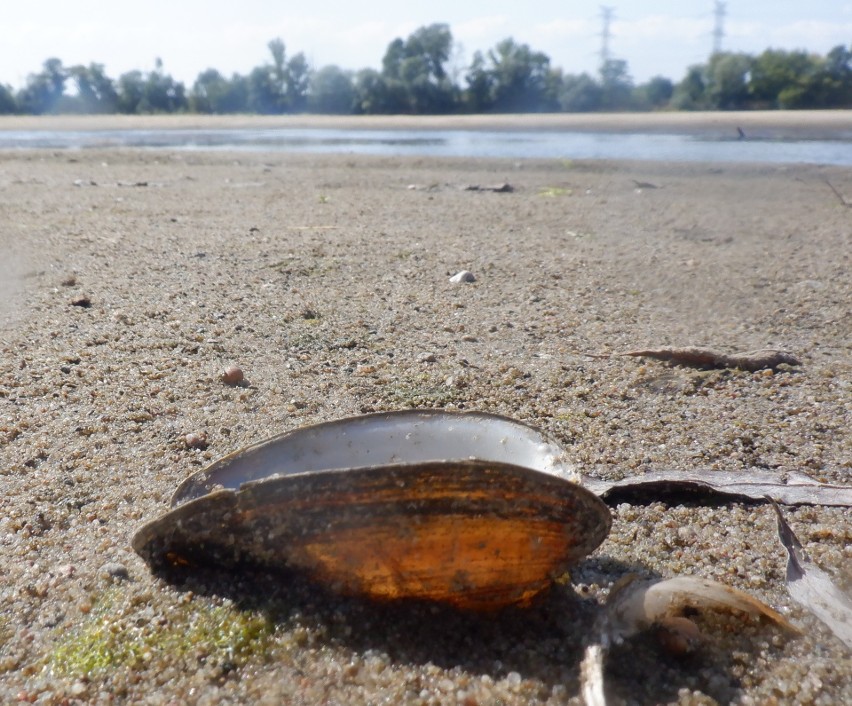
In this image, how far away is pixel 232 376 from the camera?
3186mm

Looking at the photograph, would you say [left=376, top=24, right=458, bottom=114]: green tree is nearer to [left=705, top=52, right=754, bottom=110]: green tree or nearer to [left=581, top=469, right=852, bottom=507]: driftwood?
[left=705, top=52, right=754, bottom=110]: green tree

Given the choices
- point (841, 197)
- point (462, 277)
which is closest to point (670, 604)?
point (462, 277)

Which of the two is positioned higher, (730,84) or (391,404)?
(730,84)

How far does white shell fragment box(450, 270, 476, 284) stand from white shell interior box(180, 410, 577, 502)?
3.03 meters

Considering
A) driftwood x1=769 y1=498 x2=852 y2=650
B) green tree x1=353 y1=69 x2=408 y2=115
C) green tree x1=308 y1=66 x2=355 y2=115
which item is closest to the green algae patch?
driftwood x1=769 y1=498 x2=852 y2=650

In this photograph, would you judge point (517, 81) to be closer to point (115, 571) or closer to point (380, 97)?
point (380, 97)

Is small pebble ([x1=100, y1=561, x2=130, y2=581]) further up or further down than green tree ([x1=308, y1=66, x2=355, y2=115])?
further down

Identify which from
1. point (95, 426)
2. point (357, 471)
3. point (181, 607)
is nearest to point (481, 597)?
point (357, 471)

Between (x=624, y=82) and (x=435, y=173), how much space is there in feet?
145

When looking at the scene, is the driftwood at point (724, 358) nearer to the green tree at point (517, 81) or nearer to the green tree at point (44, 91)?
the green tree at point (517, 81)

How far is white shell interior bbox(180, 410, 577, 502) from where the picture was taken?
73.2 inches

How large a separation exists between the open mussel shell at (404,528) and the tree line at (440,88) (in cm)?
4275

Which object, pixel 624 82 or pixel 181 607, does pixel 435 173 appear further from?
pixel 624 82

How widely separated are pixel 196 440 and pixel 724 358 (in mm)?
2223
